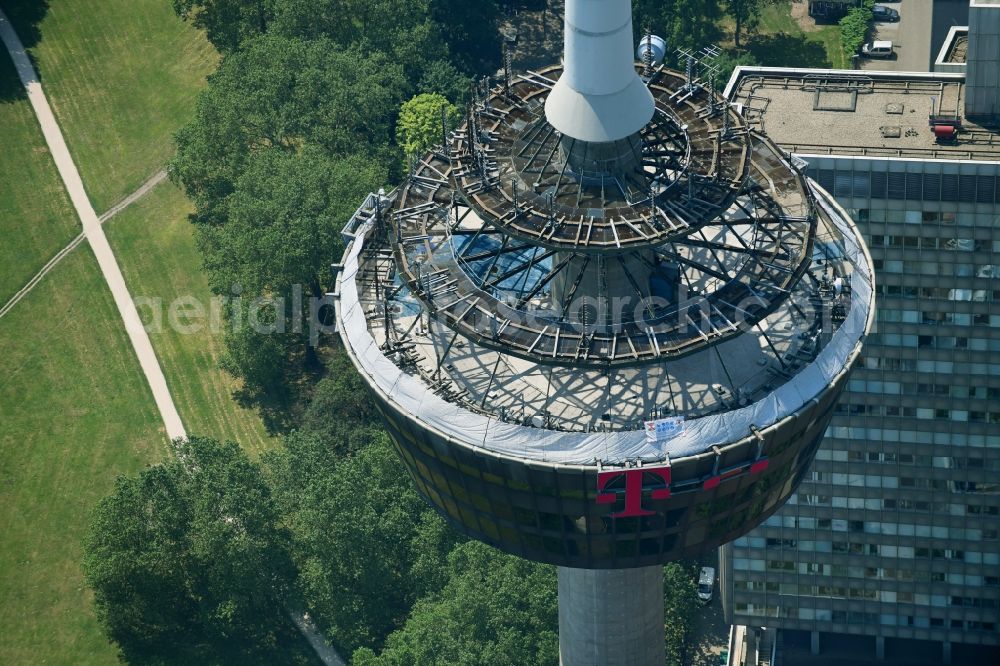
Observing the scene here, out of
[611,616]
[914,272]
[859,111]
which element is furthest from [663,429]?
[859,111]

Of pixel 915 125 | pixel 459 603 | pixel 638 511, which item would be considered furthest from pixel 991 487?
pixel 638 511

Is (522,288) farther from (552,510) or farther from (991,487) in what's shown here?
(991,487)

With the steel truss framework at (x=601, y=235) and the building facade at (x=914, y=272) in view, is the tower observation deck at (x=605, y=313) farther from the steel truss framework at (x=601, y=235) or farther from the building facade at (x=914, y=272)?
the building facade at (x=914, y=272)

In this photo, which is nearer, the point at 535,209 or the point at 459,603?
the point at 535,209

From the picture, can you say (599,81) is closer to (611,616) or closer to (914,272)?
(611,616)

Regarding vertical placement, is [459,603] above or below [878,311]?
below

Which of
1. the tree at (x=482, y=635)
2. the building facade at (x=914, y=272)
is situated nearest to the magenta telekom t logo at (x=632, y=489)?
the building facade at (x=914, y=272)
